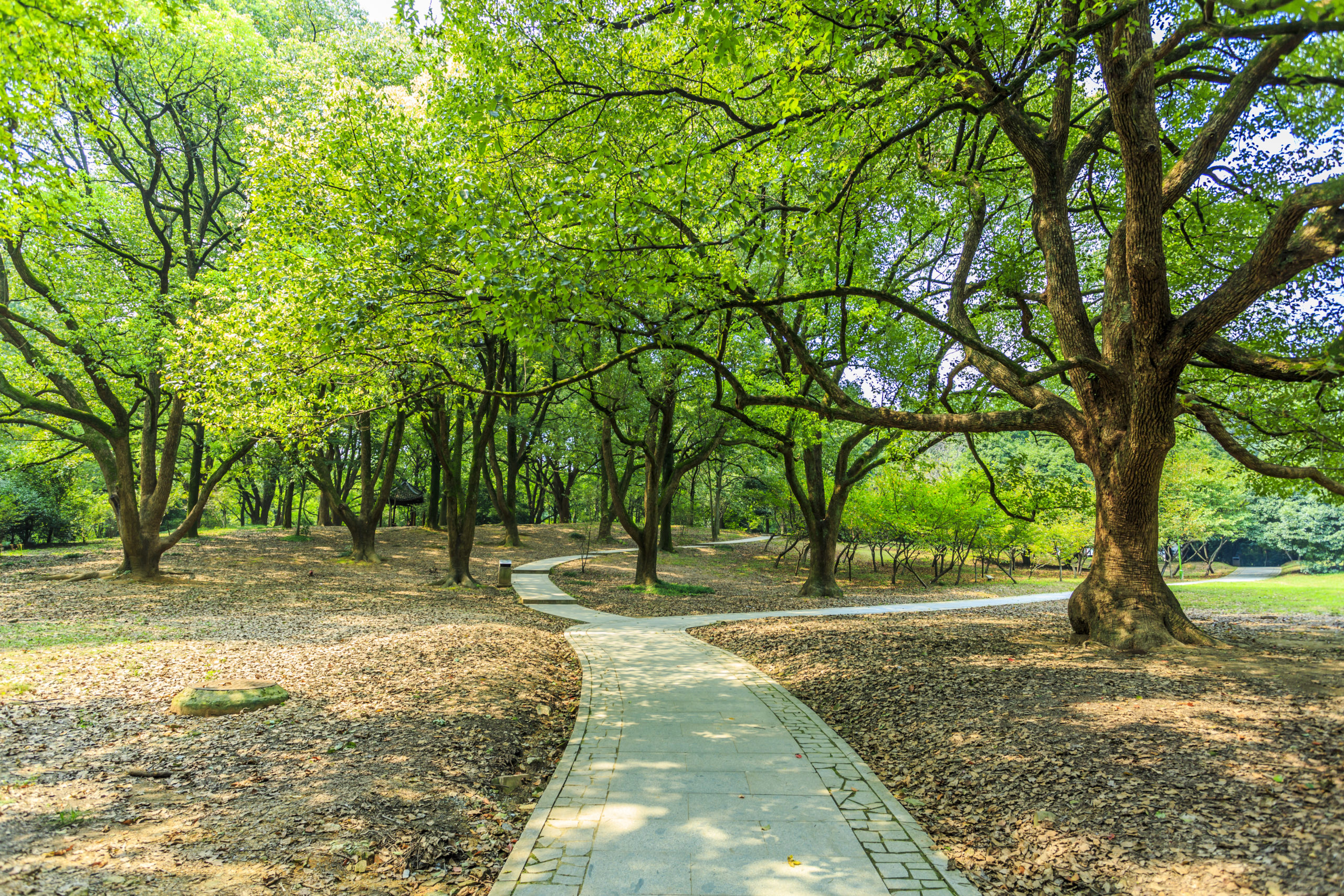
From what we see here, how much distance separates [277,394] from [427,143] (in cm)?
436

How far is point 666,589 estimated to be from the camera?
16016 mm

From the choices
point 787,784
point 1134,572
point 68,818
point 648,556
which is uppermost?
point 1134,572

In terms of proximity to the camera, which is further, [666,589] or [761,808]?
[666,589]

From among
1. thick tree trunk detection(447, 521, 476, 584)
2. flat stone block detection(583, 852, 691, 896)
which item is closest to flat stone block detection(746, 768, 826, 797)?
flat stone block detection(583, 852, 691, 896)

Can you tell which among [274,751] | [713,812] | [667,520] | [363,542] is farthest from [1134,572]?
[667,520]

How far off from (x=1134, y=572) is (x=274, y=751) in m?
8.42

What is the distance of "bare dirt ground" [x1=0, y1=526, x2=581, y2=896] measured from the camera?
307cm

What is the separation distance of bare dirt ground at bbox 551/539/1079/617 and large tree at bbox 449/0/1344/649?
6.94 metres

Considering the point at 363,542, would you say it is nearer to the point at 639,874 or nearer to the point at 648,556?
the point at 648,556

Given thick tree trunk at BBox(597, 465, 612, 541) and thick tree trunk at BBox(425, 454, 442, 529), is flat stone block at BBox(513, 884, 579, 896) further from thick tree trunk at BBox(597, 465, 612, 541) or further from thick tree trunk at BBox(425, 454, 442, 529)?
thick tree trunk at BBox(597, 465, 612, 541)

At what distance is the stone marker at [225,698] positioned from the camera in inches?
200

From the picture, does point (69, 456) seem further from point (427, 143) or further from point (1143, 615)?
point (1143, 615)


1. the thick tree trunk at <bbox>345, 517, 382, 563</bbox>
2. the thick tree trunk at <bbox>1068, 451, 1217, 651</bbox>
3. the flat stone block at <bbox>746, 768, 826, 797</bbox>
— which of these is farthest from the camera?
the thick tree trunk at <bbox>345, 517, 382, 563</bbox>

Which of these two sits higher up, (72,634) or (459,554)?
(459,554)
